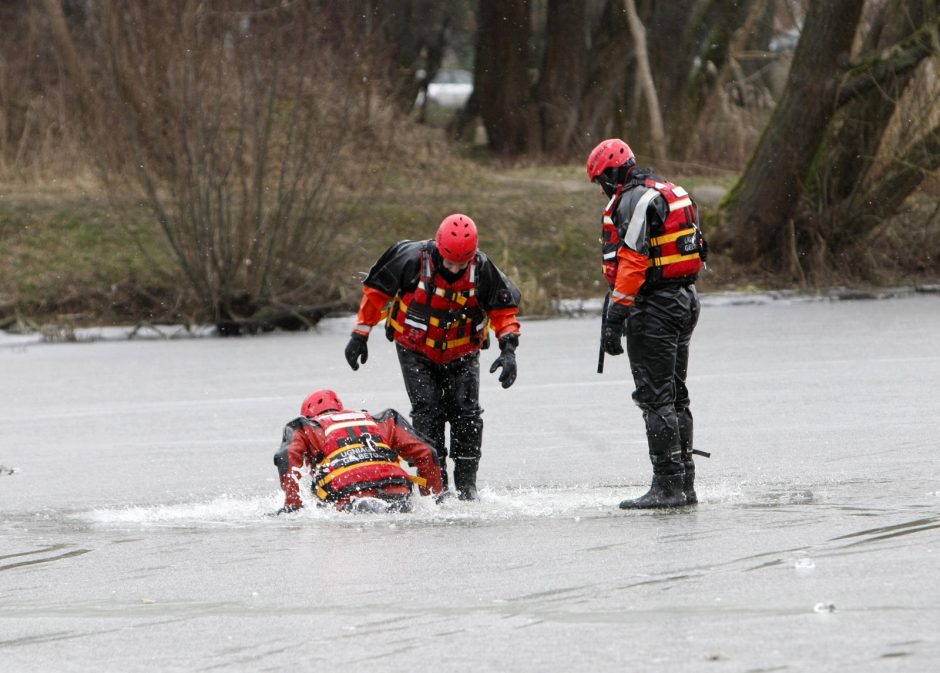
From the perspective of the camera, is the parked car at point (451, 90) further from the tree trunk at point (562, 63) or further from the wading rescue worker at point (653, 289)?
the wading rescue worker at point (653, 289)

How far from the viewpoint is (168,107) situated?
18500 millimetres

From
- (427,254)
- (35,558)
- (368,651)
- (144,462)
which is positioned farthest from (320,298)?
(368,651)

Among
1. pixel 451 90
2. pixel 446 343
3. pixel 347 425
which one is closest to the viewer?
pixel 347 425

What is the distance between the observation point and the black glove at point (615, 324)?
795 centimetres

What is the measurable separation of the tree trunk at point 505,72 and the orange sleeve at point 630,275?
2582 cm

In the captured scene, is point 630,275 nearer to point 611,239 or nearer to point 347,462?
point 611,239

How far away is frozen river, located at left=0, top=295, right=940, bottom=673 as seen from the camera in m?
5.42

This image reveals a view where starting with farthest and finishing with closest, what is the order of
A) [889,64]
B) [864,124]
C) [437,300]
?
[864,124]
[889,64]
[437,300]

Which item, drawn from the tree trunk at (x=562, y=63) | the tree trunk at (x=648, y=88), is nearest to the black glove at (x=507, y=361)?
the tree trunk at (x=648, y=88)

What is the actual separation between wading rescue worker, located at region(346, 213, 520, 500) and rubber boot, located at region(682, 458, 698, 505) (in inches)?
40.1

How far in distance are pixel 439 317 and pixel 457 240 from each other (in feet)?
1.75

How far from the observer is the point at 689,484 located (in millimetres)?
8336

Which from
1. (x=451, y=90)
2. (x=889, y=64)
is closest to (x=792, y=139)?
(x=889, y=64)

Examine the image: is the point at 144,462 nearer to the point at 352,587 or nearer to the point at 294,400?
the point at 294,400
